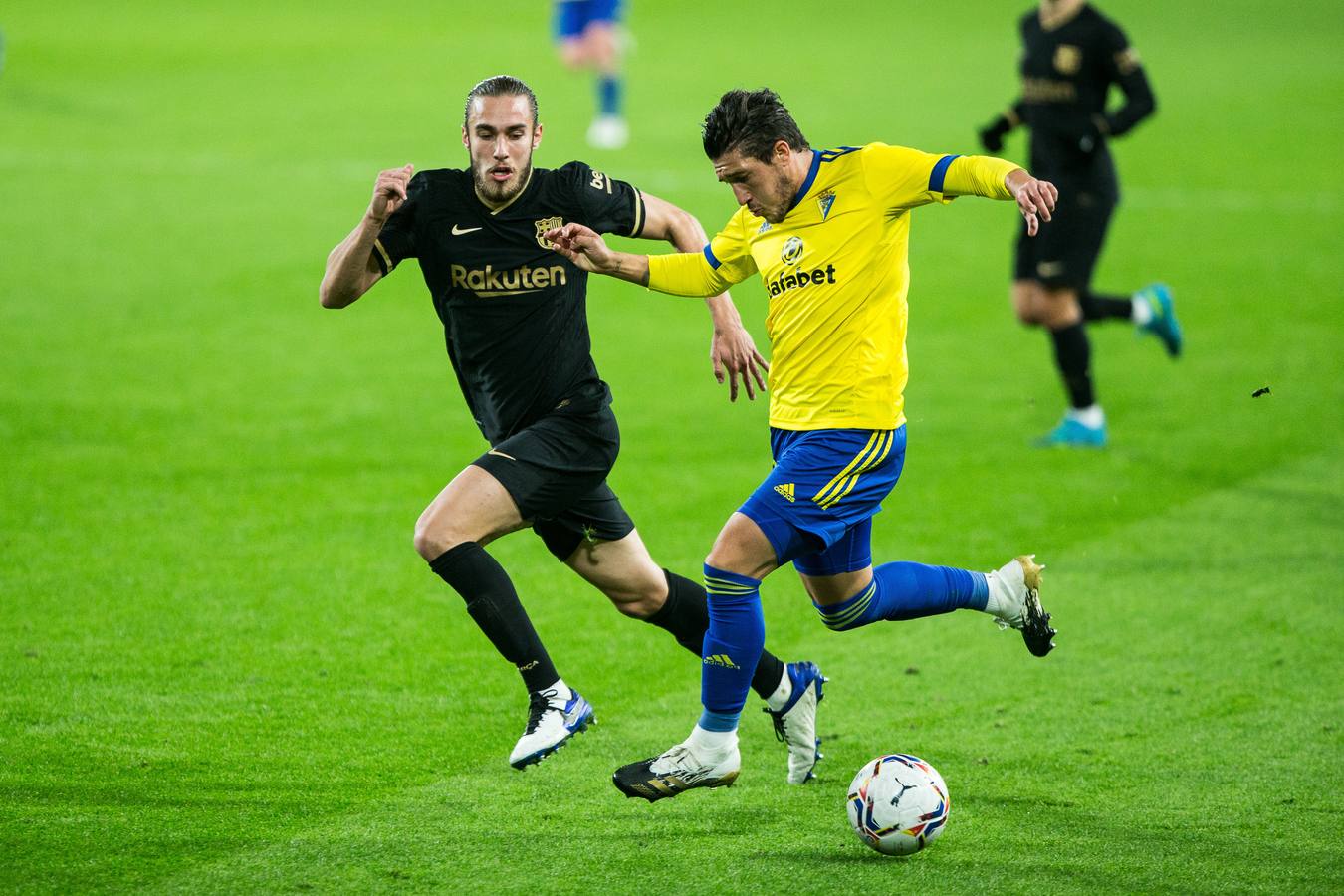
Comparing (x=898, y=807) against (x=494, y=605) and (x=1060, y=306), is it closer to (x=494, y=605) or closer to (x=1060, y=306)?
(x=494, y=605)

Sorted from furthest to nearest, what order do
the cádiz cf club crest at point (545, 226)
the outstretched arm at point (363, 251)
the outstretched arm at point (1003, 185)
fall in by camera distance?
1. the cádiz cf club crest at point (545, 226)
2. the outstretched arm at point (363, 251)
3. the outstretched arm at point (1003, 185)

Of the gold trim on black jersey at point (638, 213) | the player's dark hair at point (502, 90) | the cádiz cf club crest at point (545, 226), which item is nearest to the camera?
the player's dark hair at point (502, 90)

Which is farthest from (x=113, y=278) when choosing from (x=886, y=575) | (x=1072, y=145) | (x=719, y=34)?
(x=719, y=34)

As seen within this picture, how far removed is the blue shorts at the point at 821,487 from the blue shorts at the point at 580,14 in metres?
18.7

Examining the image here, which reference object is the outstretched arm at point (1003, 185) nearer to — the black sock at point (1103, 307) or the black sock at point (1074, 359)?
the black sock at point (1074, 359)

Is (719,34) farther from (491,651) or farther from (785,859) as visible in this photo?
(785,859)

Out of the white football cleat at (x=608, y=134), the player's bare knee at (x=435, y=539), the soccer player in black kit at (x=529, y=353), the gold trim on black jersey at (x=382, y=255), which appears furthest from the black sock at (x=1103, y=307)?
the white football cleat at (x=608, y=134)

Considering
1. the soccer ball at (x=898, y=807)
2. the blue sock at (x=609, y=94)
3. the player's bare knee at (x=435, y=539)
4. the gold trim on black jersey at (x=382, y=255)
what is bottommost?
the soccer ball at (x=898, y=807)

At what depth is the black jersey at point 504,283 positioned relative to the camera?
610 cm

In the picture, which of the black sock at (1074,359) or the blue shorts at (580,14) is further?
the blue shorts at (580,14)

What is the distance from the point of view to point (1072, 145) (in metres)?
11.3

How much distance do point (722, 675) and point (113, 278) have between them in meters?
11.5

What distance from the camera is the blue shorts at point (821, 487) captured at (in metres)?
5.57

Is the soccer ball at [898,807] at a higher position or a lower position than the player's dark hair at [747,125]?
lower
